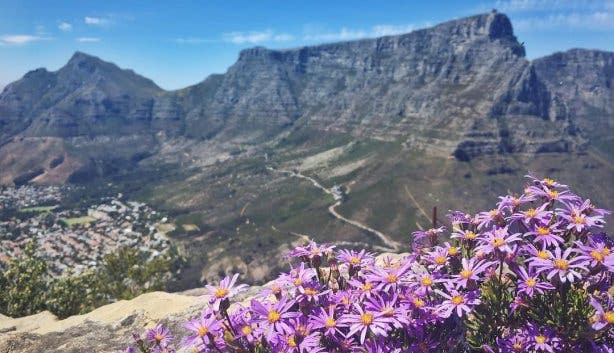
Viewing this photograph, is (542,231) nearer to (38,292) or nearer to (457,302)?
(457,302)

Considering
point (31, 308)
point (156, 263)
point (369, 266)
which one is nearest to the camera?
point (369, 266)

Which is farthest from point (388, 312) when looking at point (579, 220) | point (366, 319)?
point (579, 220)

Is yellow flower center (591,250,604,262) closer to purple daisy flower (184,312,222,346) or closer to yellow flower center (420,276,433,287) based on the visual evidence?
yellow flower center (420,276,433,287)

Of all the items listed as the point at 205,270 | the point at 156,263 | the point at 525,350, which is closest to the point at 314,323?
the point at 525,350

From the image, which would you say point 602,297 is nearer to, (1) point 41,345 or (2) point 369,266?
(2) point 369,266

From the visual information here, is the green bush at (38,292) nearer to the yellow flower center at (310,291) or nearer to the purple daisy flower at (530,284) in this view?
the yellow flower center at (310,291)

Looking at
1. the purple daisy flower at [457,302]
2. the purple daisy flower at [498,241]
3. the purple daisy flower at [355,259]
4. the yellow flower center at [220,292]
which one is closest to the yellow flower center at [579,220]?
the purple daisy flower at [498,241]
